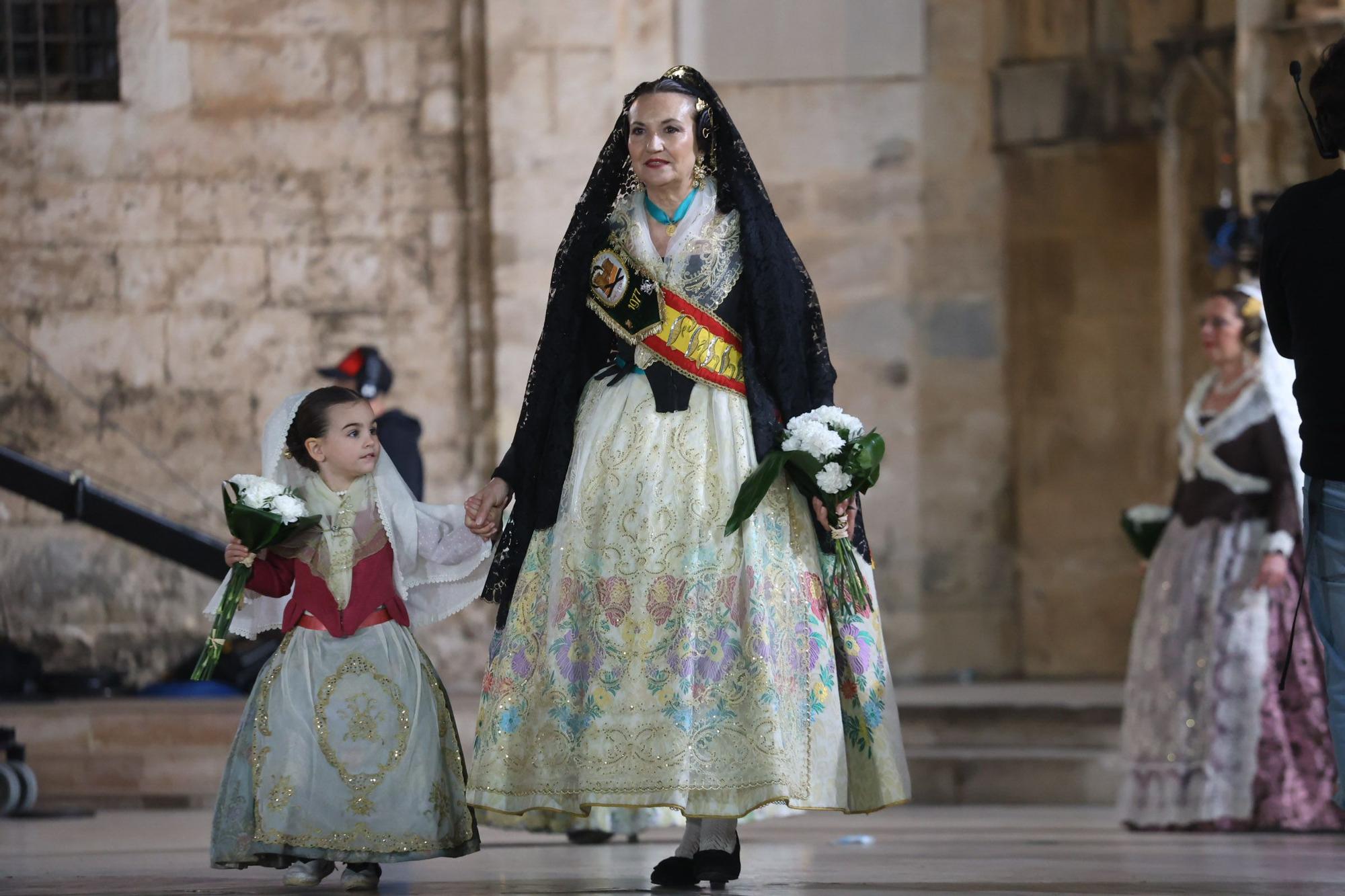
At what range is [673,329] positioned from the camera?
4738mm

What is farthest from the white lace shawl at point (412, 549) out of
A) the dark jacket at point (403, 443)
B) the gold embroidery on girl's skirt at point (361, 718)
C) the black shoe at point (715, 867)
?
the dark jacket at point (403, 443)

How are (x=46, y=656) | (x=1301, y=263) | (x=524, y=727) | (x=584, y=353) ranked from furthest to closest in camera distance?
(x=46, y=656)
(x=584, y=353)
(x=524, y=727)
(x=1301, y=263)

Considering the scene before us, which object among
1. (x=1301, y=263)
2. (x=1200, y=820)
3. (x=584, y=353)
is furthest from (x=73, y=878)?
(x=1200, y=820)

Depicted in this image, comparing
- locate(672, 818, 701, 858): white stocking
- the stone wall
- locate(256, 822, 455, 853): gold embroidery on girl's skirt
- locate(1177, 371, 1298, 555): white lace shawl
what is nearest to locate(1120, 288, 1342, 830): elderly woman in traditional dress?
locate(1177, 371, 1298, 555): white lace shawl

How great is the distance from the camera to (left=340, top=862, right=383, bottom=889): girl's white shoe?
15.5 feet

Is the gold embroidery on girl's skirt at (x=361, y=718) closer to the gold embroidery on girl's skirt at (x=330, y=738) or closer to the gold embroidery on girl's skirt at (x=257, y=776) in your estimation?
the gold embroidery on girl's skirt at (x=330, y=738)

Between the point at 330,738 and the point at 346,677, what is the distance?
140 millimetres

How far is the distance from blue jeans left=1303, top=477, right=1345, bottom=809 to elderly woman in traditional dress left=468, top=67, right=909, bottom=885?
3.49 feet

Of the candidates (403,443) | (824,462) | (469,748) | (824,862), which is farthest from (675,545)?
(469,748)

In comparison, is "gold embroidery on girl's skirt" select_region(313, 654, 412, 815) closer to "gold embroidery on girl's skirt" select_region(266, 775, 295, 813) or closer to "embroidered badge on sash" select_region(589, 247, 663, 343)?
"gold embroidery on girl's skirt" select_region(266, 775, 295, 813)

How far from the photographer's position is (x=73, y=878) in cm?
504

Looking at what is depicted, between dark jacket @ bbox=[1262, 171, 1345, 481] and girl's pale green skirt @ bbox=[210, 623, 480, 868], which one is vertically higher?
dark jacket @ bbox=[1262, 171, 1345, 481]

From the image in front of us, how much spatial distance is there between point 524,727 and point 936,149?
6.15 metres

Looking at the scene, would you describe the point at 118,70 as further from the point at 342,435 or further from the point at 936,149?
the point at 342,435
